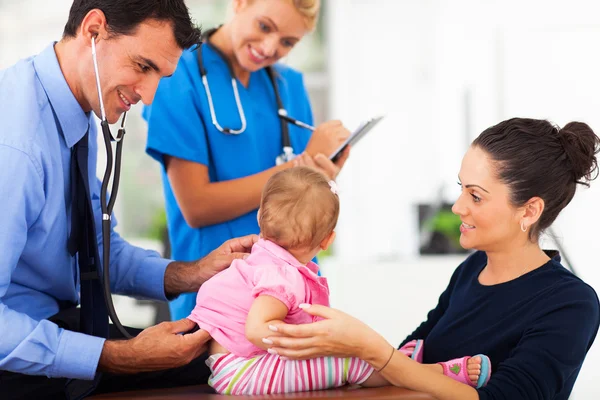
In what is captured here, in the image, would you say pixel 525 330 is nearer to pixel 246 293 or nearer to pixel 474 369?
pixel 474 369

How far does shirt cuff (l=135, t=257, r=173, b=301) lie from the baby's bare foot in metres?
0.72

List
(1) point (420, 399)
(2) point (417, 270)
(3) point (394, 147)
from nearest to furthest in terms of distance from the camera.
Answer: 1. (1) point (420, 399)
2. (2) point (417, 270)
3. (3) point (394, 147)

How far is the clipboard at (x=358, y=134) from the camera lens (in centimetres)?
181

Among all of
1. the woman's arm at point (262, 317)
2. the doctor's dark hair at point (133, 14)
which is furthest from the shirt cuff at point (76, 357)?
the doctor's dark hair at point (133, 14)

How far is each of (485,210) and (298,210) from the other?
0.41m

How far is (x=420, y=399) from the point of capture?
1152mm

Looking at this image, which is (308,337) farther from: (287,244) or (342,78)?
(342,78)

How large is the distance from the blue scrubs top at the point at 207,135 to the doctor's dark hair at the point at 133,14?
0.38m

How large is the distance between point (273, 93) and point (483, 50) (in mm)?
3278

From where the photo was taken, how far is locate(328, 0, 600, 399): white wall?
15.0 ft

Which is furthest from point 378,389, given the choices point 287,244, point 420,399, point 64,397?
point 64,397

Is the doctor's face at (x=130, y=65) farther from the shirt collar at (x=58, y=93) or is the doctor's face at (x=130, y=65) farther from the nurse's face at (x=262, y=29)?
the nurse's face at (x=262, y=29)

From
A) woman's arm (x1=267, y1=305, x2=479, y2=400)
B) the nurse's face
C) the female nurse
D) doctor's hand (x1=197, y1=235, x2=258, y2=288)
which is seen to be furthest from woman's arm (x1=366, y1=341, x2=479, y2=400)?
the nurse's face

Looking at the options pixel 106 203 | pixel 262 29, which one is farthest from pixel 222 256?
pixel 262 29
